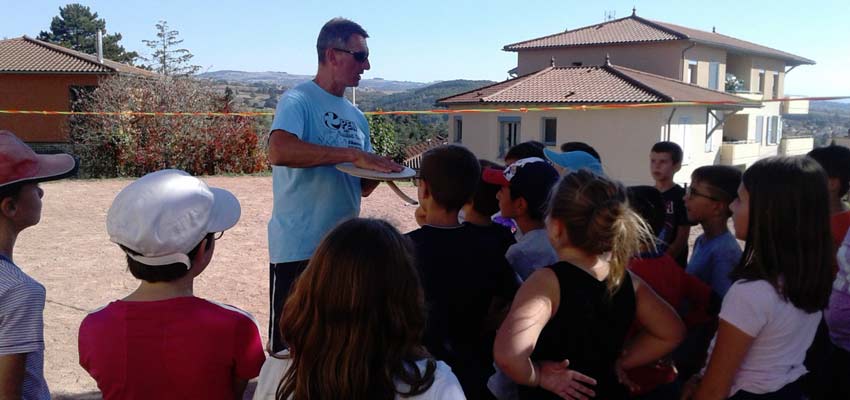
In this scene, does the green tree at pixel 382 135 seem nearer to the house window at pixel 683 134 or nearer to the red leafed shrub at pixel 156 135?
the red leafed shrub at pixel 156 135

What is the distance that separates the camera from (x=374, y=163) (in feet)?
9.11

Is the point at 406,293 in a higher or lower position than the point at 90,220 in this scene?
higher

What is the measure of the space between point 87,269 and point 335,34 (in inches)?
224

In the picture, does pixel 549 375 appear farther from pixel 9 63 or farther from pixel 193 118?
pixel 9 63

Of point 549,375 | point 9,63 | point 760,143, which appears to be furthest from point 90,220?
point 760,143

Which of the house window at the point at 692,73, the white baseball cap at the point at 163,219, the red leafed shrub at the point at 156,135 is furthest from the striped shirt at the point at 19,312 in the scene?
the house window at the point at 692,73

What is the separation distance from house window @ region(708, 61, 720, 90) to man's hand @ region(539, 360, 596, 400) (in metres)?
42.1

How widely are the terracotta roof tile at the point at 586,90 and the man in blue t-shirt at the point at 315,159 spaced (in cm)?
2813

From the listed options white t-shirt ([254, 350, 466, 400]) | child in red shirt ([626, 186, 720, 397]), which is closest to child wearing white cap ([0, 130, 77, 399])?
white t-shirt ([254, 350, 466, 400])

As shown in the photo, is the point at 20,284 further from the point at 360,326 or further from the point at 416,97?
the point at 416,97

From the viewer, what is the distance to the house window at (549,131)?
109 ft

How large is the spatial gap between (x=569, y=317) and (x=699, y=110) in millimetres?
34589

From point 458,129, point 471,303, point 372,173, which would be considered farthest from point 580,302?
point 458,129

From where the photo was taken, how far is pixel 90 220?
1073 centimetres
